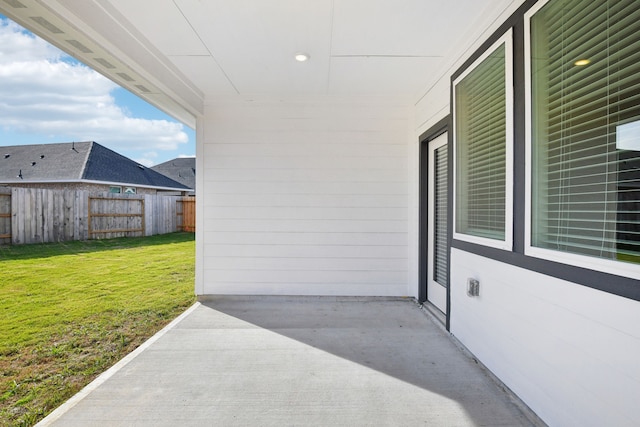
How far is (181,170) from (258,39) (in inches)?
852

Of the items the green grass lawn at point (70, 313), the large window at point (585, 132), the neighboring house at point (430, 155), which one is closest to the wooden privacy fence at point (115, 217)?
the green grass lawn at point (70, 313)

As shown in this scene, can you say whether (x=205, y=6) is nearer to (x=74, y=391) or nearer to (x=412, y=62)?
(x=412, y=62)

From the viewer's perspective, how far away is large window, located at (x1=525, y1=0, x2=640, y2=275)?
137 centimetres

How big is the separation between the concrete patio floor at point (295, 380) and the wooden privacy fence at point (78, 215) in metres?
7.32

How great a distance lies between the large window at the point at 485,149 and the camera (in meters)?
2.18

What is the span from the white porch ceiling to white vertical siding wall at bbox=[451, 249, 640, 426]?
76.2 inches

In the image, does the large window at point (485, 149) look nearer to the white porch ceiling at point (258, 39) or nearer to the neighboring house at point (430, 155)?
the neighboring house at point (430, 155)

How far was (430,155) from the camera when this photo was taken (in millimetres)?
3924

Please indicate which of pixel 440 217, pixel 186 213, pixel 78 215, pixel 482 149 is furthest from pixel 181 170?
pixel 482 149

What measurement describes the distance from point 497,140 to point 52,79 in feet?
90.9

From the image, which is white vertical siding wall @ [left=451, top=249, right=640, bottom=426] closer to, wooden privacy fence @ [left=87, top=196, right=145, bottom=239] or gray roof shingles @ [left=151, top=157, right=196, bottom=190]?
wooden privacy fence @ [left=87, top=196, right=145, bottom=239]

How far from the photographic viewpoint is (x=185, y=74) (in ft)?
11.9

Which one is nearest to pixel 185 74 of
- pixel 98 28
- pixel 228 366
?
pixel 98 28

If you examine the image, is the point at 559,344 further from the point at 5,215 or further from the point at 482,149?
the point at 5,215
